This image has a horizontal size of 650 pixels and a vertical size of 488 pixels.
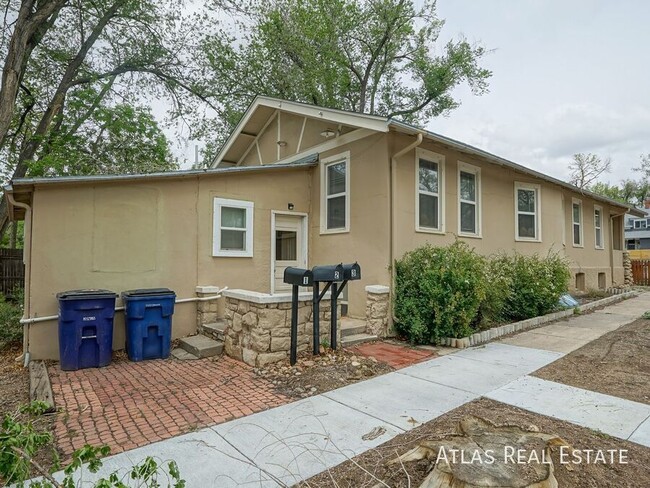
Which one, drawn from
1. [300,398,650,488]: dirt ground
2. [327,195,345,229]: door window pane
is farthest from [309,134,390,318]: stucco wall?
[300,398,650,488]: dirt ground

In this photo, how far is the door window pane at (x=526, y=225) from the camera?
33.0 ft

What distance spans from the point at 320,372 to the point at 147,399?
6.62 feet

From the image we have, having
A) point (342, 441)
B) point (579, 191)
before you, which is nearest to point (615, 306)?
point (579, 191)

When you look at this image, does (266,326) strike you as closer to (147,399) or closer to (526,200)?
(147,399)

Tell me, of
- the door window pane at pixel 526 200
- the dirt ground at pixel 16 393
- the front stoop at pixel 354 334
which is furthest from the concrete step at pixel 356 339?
the door window pane at pixel 526 200

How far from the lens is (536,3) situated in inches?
368

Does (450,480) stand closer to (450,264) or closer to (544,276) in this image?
(450,264)

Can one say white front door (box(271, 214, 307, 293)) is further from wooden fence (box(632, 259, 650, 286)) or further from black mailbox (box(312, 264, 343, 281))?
wooden fence (box(632, 259, 650, 286))

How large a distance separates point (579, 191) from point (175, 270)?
12627 mm

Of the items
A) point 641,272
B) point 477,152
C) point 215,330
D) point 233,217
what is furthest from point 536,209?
point 641,272

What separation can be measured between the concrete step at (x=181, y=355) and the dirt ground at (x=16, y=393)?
6.06 ft

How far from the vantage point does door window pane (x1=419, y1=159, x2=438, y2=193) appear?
24.6 feet

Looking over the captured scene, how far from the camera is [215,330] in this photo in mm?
6305

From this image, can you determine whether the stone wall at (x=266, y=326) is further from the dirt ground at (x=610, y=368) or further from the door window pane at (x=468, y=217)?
the door window pane at (x=468, y=217)
